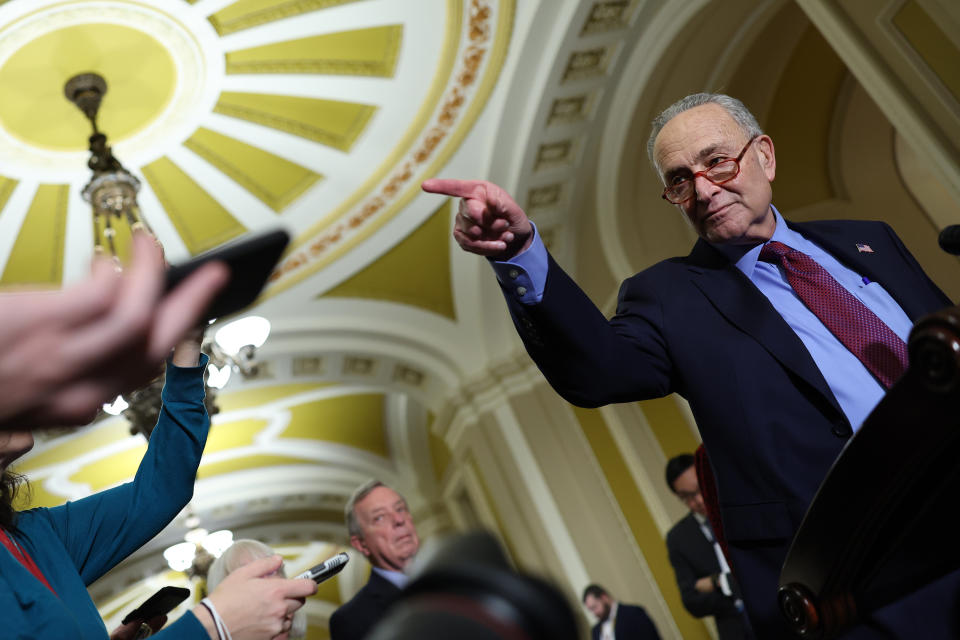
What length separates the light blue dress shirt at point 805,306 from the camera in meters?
1.52

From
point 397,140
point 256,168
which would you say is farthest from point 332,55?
point 256,168

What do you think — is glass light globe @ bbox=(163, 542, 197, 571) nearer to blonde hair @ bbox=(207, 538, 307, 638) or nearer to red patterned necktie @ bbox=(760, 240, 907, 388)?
blonde hair @ bbox=(207, 538, 307, 638)

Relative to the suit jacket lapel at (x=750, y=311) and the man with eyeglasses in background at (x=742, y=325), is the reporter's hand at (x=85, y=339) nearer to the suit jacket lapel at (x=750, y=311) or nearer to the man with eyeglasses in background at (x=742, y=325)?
the man with eyeglasses in background at (x=742, y=325)

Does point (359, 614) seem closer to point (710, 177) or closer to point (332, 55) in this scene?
point (710, 177)

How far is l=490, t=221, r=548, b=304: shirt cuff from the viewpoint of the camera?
1.52m

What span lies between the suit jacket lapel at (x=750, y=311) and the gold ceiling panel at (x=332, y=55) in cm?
514

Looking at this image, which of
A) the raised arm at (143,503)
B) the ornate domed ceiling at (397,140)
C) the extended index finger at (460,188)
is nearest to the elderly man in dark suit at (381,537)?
the raised arm at (143,503)

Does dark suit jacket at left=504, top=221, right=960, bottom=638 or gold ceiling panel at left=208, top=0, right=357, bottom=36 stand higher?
gold ceiling panel at left=208, top=0, right=357, bottom=36

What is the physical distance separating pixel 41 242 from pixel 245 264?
7599mm

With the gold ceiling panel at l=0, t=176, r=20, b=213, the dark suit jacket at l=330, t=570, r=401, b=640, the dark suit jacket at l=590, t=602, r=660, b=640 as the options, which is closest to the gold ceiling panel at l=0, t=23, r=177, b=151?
the gold ceiling panel at l=0, t=176, r=20, b=213

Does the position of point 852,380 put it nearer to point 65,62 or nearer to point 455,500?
point 65,62

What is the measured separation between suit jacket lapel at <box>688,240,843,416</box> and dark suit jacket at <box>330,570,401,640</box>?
4.83ft

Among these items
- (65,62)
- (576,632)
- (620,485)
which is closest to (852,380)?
(576,632)

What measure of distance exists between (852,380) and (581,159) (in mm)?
6442
